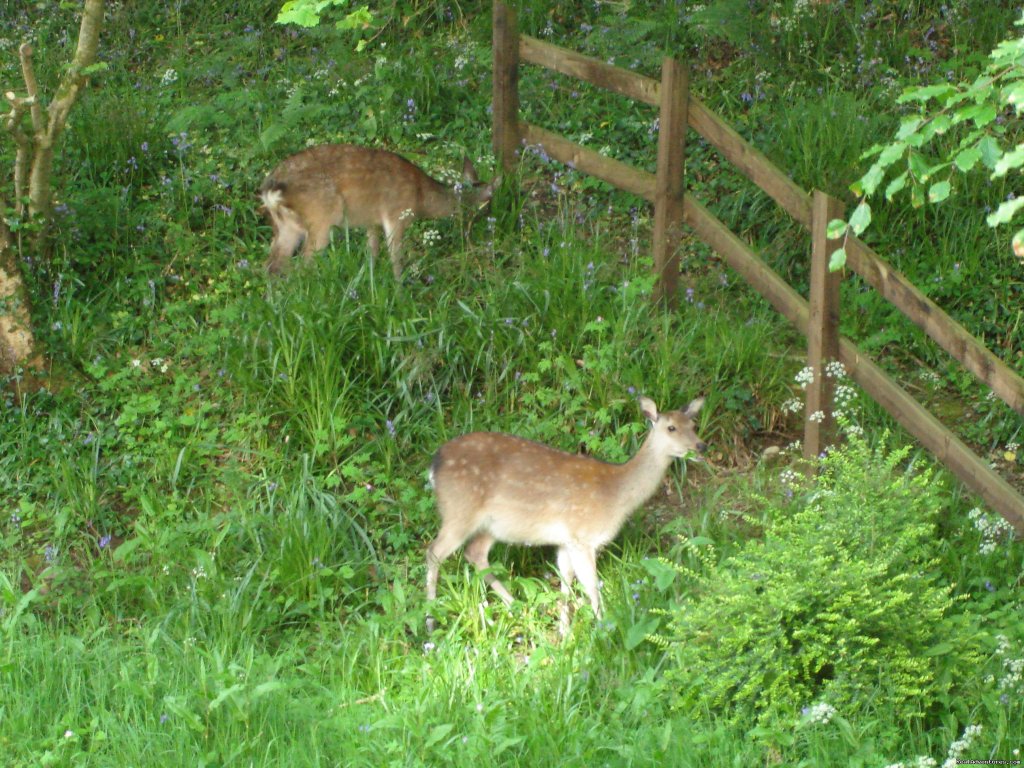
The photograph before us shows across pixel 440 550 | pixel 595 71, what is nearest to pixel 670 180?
pixel 595 71

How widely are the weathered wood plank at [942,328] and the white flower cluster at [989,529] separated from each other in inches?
21.1

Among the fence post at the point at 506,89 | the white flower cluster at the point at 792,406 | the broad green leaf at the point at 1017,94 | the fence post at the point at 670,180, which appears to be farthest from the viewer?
the fence post at the point at 506,89

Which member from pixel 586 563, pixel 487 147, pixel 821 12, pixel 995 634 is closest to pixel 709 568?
pixel 586 563

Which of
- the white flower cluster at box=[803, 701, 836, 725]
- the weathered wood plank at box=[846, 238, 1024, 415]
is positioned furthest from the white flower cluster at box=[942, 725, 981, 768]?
the weathered wood plank at box=[846, 238, 1024, 415]

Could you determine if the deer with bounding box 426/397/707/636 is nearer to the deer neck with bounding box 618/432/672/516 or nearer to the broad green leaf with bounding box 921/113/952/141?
the deer neck with bounding box 618/432/672/516

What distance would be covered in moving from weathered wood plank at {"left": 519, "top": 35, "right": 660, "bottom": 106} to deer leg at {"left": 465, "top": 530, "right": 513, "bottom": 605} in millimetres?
3032

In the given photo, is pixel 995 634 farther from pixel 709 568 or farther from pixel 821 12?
pixel 821 12

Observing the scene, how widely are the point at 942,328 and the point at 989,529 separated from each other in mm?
1026

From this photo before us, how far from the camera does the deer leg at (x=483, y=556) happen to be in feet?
22.8

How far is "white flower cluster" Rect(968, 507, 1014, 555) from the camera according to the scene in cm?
659

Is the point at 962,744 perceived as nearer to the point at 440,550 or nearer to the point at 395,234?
the point at 440,550

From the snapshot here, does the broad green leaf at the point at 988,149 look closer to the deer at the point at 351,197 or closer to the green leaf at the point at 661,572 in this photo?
the green leaf at the point at 661,572

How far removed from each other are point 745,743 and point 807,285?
4.54 metres

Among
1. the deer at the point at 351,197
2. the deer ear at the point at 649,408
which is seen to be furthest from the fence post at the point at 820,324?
the deer at the point at 351,197
